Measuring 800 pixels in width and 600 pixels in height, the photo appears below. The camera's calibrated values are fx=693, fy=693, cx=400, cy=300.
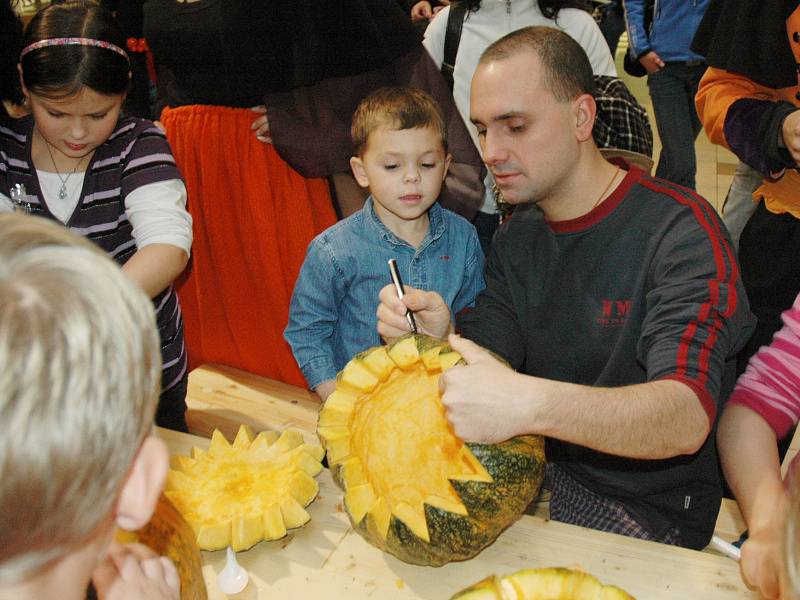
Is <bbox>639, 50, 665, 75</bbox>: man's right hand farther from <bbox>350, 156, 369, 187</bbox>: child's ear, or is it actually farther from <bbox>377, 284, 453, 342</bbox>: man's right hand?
<bbox>377, 284, 453, 342</bbox>: man's right hand

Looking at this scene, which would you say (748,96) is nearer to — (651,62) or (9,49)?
(9,49)

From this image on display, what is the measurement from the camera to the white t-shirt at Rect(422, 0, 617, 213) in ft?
6.73

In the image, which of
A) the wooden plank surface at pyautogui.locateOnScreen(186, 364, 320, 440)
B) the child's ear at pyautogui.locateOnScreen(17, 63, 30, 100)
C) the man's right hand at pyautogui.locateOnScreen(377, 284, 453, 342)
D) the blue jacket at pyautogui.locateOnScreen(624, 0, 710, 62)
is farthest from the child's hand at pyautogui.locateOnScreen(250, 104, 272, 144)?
the blue jacket at pyautogui.locateOnScreen(624, 0, 710, 62)

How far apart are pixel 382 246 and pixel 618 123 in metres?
0.66

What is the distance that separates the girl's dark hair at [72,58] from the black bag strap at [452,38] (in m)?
1.00

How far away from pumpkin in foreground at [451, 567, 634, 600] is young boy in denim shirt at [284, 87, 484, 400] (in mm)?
802

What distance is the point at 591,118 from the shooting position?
143 cm

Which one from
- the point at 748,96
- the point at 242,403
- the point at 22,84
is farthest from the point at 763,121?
the point at 22,84

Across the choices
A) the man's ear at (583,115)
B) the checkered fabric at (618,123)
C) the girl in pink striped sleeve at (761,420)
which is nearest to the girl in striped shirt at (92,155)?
the man's ear at (583,115)

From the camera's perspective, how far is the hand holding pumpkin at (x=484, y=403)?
102 centimetres

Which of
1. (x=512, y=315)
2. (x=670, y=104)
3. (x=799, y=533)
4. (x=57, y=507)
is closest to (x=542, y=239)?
(x=512, y=315)

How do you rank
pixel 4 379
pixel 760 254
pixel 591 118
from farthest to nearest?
pixel 760 254 → pixel 591 118 → pixel 4 379

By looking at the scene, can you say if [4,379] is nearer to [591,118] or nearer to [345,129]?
[591,118]

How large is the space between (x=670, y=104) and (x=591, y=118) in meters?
2.21
